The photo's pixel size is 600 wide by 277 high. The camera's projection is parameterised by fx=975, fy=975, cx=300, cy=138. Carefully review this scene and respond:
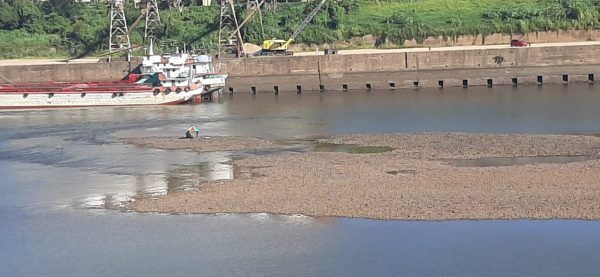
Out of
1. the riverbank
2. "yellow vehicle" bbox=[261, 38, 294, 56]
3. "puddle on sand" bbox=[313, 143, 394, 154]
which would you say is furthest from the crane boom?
the riverbank

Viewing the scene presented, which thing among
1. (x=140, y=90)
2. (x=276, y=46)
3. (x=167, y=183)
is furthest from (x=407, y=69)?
(x=167, y=183)

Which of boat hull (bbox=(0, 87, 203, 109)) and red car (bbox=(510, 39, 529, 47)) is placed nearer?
boat hull (bbox=(0, 87, 203, 109))

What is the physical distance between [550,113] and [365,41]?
23.2 meters

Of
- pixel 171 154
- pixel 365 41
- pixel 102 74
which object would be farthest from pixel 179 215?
pixel 365 41

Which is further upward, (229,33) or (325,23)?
(325,23)

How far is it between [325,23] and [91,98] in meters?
18.2

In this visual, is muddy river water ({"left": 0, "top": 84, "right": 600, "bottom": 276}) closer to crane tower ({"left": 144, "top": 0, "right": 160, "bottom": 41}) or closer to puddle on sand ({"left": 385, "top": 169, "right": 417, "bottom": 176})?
puddle on sand ({"left": 385, "top": 169, "right": 417, "bottom": 176})

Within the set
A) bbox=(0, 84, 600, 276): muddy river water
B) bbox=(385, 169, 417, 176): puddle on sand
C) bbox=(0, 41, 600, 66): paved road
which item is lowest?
bbox=(0, 84, 600, 276): muddy river water

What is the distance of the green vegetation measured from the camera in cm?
5612

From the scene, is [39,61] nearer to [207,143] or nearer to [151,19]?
[151,19]

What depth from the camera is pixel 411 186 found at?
2220 centimetres

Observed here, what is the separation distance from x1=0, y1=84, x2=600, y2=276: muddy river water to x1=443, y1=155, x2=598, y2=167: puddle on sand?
4930 millimetres

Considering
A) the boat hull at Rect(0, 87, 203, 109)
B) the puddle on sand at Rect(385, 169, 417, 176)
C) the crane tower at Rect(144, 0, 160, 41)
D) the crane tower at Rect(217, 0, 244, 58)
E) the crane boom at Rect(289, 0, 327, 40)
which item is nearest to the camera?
the puddle on sand at Rect(385, 169, 417, 176)

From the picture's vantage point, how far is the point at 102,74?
2087 inches
